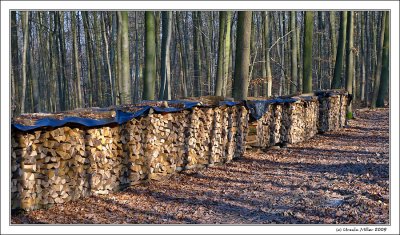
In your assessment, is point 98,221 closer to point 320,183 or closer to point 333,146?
point 320,183

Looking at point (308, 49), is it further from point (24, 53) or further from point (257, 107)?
point (24, 53)

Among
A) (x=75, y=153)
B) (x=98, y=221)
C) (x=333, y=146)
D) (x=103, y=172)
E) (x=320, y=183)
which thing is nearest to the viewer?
(x=98, y=221)

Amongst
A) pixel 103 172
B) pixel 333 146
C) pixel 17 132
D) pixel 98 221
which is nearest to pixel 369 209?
pixel 98 221

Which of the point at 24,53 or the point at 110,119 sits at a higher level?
the point at 24,53

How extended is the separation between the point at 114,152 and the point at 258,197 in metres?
2.44

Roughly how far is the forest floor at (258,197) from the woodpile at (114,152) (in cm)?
21

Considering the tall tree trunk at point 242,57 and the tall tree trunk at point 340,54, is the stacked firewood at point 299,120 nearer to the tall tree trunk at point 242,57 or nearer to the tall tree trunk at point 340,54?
the tall tree trunk at point 242,57

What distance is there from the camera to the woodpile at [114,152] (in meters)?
5.38

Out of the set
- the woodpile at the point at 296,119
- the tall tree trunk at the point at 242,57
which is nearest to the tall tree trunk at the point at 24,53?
the tall tree trunk at the point at 242,57

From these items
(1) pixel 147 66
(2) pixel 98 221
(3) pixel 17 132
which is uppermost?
(1) pixel 147 66

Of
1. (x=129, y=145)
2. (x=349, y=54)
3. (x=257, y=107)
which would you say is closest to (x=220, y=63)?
(x=257, y=107)

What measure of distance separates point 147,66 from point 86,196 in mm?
5962

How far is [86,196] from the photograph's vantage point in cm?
622

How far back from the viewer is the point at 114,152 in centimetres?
672
